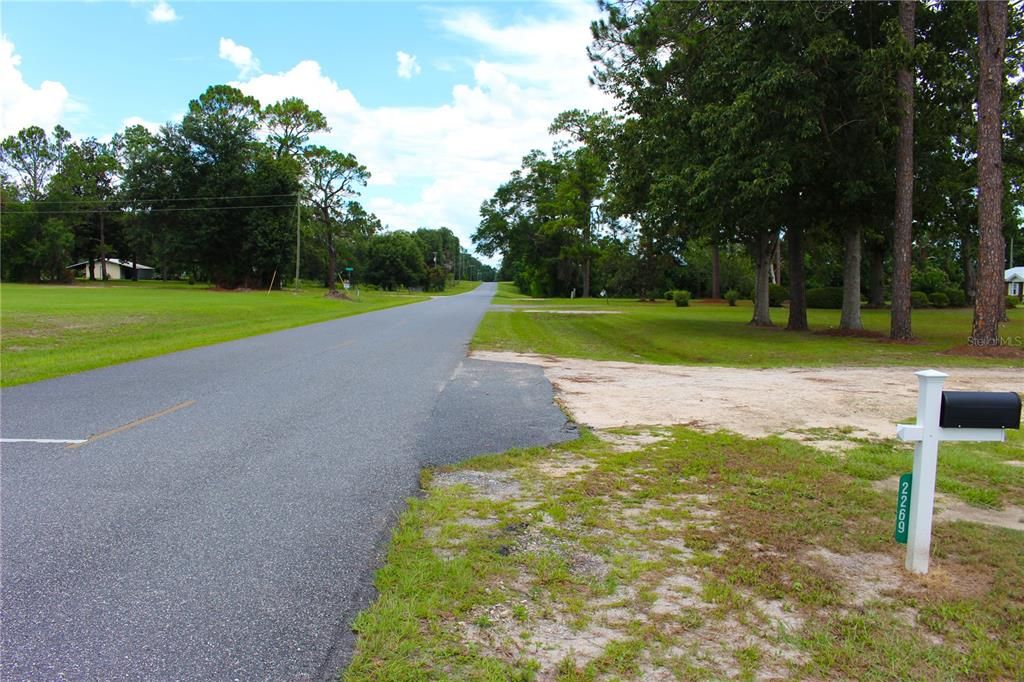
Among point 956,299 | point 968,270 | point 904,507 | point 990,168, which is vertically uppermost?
point 990,168

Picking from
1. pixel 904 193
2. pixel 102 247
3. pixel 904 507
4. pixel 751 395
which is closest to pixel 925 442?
pixel 904 507

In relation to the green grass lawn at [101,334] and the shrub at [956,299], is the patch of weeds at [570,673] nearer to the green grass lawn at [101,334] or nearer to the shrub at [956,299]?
the green grass lawn at [101,334]

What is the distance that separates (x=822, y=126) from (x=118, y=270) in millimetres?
102562

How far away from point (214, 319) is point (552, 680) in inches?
954

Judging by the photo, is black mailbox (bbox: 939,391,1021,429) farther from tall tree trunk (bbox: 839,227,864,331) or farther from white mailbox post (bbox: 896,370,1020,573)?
tall tree trunk (bbox: 839,227,864,331)

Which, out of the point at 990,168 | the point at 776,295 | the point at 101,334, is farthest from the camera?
the point at 776,295

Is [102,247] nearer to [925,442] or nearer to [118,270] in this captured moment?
[118,270]

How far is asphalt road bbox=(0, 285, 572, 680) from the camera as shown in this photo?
2.99 m

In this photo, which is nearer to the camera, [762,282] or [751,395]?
[751,395]

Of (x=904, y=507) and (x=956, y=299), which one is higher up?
(x=956, y=299)

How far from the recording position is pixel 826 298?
153 feet

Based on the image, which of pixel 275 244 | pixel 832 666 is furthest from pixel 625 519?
pixel 275 244

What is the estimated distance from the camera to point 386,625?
3.15m

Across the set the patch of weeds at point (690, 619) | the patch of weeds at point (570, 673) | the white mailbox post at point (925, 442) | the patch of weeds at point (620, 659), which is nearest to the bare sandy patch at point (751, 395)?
the white mailbox post at point (925, 442)
